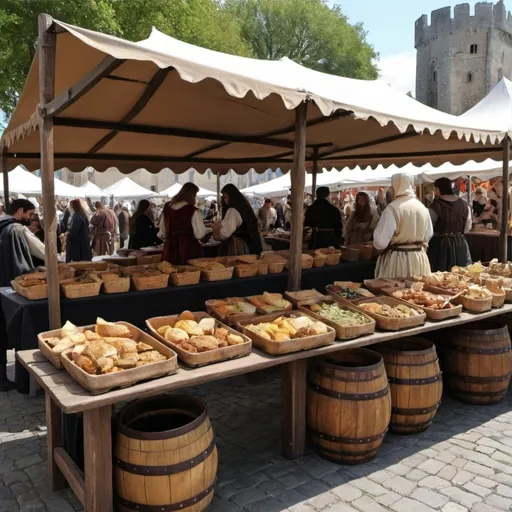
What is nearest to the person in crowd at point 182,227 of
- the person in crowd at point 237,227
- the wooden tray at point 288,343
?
the person in crowd at point 237,227

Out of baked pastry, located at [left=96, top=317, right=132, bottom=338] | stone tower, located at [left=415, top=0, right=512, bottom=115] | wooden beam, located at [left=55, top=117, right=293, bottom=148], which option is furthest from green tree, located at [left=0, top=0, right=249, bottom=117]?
stone tower, located at [left=415, top=0, right=512, bottom=115]

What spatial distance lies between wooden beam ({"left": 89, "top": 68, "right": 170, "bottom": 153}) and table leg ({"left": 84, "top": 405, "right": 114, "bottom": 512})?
2248 millimetres

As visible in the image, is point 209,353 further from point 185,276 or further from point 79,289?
point 185,276

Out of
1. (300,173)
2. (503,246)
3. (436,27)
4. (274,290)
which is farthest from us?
(436,27)

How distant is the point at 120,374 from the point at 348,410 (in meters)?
1.48

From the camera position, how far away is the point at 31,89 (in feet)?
12.8

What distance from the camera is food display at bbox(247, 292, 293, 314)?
136 inches

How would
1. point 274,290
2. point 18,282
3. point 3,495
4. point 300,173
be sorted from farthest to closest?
1. point 274,290
2. point 300,173
3. point 18,282
4. point 3,495

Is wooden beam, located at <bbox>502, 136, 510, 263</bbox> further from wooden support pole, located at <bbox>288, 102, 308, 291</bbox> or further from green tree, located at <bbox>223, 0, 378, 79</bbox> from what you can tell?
green tree, located at <bbox>223, 0, 378, 79</bbox>

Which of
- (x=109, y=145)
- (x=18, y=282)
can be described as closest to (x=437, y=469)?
(x=18, y=282)

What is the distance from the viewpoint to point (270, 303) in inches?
140

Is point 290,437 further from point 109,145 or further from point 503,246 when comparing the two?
point 109,145

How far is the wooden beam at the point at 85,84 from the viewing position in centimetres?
253

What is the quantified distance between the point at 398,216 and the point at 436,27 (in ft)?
144
